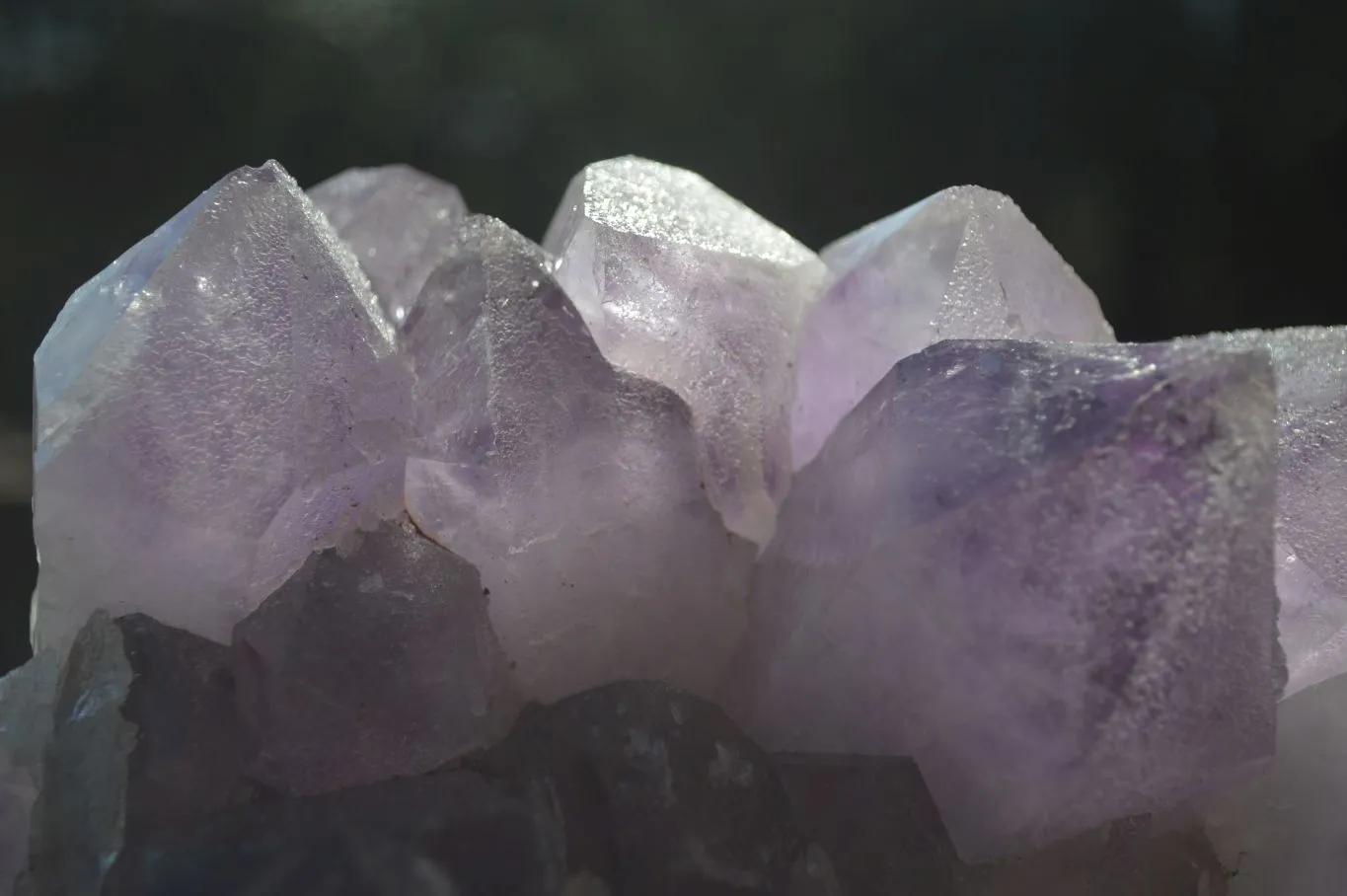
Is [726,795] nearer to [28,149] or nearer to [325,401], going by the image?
[325,401]

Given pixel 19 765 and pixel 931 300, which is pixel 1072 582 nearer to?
pixel 931 300

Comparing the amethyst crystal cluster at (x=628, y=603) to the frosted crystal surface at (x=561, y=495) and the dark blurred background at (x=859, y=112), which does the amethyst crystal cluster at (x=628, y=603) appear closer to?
the frosted crystal surface at (x=561, y=495)

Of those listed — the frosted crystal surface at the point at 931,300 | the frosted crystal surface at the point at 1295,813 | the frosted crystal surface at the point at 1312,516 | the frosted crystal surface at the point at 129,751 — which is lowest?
the frosted crystal surface at the point at 1295,813

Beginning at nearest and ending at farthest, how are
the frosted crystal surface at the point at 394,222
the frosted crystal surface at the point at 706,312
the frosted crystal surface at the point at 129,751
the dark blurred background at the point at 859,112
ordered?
the frosted crystal surface at the point at 129,751, the frosted crystal surface at the point at 706,312, the frosted crystal surface at the point at 394,222, the dark blurred background at the point at 859,112

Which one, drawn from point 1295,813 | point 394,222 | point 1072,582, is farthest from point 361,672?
point 394,222

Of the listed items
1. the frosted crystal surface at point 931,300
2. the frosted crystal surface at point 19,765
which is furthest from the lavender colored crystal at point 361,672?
the frosted crystal surface at point 931,300

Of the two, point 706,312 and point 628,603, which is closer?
point 628,603
